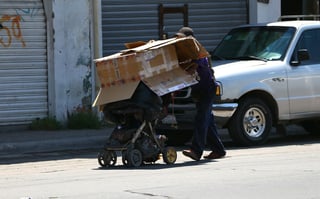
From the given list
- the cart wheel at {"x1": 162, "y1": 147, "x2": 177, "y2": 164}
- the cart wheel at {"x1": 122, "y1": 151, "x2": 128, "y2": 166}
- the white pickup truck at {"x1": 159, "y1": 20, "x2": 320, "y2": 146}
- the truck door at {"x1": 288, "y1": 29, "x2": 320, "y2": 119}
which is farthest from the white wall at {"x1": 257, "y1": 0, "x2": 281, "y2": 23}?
the cart wheel at {"x1": 122, "y1": 151, "x2": 128, "y2": 166}

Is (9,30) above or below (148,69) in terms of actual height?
above

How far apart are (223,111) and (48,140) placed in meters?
3.36

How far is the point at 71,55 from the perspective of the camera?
52.4ft

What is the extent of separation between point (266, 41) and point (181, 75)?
10.7 ft

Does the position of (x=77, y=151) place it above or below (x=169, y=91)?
below

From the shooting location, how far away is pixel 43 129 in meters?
15.6

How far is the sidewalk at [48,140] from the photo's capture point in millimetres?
13711

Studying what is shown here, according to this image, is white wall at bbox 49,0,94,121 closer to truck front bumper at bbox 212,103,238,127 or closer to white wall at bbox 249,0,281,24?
truck front bumper at bbox 212,103,238,127

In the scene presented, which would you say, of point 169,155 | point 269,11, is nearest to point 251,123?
point 169,155

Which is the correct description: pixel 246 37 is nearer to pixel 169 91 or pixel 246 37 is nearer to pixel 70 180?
pixel 169 91

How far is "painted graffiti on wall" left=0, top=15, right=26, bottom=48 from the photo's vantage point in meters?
15.5

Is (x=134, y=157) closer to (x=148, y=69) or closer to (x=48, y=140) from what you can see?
(x=148, y=69)

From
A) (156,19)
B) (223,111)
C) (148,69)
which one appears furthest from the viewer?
(156,19)

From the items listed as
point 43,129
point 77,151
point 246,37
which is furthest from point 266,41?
point 43,129
